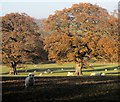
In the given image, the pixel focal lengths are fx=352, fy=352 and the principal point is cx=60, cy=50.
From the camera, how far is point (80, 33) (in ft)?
199

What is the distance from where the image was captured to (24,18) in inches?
2931

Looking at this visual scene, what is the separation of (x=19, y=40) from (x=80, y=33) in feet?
51.3

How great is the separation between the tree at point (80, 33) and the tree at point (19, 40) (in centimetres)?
931

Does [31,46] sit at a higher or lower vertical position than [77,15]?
lower

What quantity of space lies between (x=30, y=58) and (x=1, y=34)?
7563 millimetres

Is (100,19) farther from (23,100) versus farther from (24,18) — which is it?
(23,100)

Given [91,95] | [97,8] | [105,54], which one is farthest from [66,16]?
[91,95]

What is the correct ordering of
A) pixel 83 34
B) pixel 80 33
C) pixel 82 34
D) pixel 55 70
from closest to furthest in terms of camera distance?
1. pixel 83 34
2. pixel 82 34
3. pixel 80 33
4. pixel 55 70

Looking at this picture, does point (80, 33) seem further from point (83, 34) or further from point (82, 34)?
point (83, 34)

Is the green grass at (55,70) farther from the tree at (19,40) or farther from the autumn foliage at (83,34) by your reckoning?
the autumn foliage at (83,34)

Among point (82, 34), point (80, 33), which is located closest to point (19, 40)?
point (80, 33)

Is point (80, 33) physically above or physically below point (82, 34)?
above

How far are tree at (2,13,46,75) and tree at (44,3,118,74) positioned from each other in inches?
366

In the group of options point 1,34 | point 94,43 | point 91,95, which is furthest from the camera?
point 1,34
